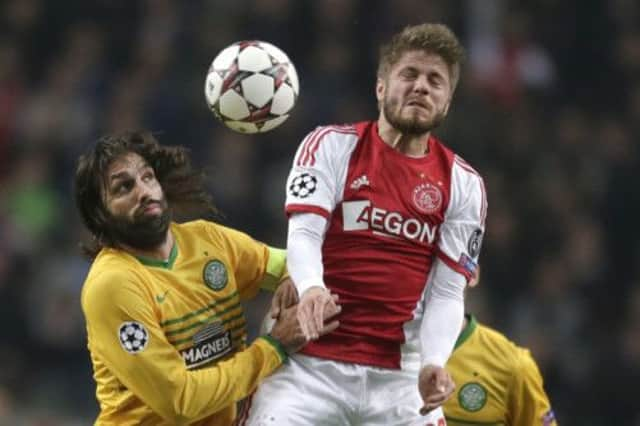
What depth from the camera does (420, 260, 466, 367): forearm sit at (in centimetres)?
596

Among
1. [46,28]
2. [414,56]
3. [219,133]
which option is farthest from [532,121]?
[414,56]

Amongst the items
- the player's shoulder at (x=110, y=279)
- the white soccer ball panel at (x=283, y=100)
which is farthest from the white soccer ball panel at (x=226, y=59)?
the player's shoulder at (x=110, y=279)

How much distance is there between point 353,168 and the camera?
6.03 meters

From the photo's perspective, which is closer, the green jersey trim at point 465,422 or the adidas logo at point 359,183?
the adidas logo at point 359,183

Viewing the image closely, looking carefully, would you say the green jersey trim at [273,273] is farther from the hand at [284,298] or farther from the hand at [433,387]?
the hand at [433,387]

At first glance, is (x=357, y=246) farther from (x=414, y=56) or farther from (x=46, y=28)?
(x=46, y=28)

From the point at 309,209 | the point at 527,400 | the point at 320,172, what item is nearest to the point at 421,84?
the point at 320,172

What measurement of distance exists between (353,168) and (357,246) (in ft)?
0.99

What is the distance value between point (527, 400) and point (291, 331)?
1.27 metres

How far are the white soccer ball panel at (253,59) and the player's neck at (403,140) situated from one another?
70cm

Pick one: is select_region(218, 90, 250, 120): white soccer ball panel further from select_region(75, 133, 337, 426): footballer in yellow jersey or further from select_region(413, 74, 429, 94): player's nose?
select_region(413, 74, 429, 94): player's nose

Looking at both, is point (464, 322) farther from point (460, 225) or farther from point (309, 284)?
point (309, 284)

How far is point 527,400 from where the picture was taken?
6.71 meters

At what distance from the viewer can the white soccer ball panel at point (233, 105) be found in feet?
21.1
